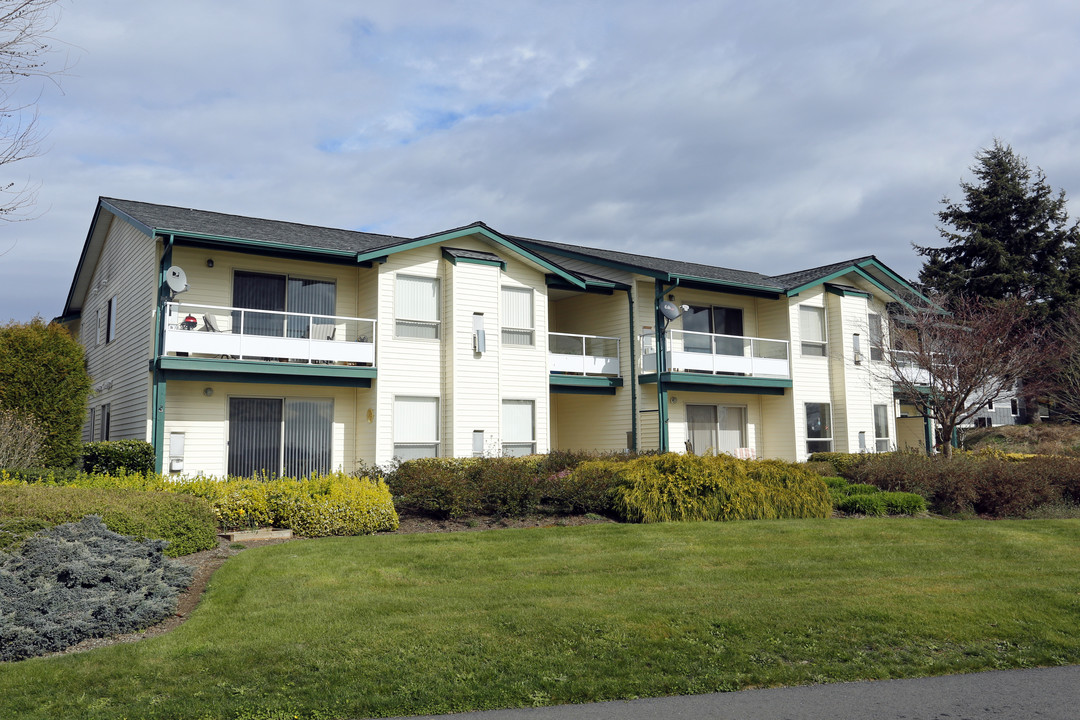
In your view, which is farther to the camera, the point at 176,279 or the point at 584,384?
the point at 584,384

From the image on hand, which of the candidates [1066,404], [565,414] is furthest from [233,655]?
[1066,404]

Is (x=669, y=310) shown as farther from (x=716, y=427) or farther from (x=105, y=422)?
(x=105, y=422)

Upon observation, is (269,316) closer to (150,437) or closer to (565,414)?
(150,437)

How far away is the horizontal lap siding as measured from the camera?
18.3 metres

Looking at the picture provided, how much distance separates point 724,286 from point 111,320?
16858 mm

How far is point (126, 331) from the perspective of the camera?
20.3 metres

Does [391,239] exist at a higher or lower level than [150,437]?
higher

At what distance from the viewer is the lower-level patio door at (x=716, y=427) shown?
25422 mm

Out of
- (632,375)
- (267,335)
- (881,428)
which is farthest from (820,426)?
(267,335)

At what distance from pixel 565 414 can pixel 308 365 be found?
972cm

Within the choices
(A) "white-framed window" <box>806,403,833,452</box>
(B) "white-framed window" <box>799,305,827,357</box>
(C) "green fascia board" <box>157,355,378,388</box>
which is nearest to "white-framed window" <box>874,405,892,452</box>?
(A) "white-framed window" <box>806,403,833,452</box>

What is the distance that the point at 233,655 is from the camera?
7.02 metres

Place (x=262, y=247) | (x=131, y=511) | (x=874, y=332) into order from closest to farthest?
(x=131, y=511) → (x=262, y=247) → (x=874, y=332)

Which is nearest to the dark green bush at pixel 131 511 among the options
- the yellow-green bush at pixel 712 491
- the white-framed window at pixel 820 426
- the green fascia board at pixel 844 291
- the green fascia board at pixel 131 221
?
the yellow-green bush at pixel 712 491
